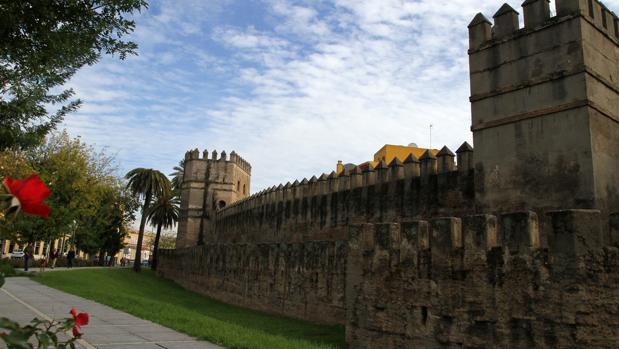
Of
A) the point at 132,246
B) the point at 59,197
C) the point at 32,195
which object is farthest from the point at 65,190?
the point at 132,246

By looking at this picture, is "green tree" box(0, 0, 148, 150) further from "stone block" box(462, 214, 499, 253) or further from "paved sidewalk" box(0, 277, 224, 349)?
"stone block" box(462, 214, 499, 253)

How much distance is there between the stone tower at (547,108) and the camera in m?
9.51

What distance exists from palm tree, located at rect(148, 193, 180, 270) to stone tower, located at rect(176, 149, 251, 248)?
6.52 ft

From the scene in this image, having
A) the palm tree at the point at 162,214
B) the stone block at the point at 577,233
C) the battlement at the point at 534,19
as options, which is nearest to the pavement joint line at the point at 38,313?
the stone block at the point at 577,233

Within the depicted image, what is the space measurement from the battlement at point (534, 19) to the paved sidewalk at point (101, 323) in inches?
354

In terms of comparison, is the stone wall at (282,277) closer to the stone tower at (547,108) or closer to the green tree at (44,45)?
the stone tower at (547,108)

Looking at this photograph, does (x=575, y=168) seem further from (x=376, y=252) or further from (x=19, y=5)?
(x=19, y=5)

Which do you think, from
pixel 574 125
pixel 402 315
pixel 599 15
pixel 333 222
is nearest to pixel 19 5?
pixel 402 315

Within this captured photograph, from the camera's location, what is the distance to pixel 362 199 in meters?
15.9

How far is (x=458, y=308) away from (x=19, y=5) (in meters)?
7.66

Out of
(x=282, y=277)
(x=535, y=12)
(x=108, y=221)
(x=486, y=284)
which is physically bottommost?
(x=282, y=277)

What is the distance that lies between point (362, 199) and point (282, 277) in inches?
143

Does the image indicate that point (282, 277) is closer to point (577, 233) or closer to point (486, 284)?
point (486, 284)

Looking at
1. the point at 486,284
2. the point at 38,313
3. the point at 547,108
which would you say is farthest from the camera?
the point at 547,108
